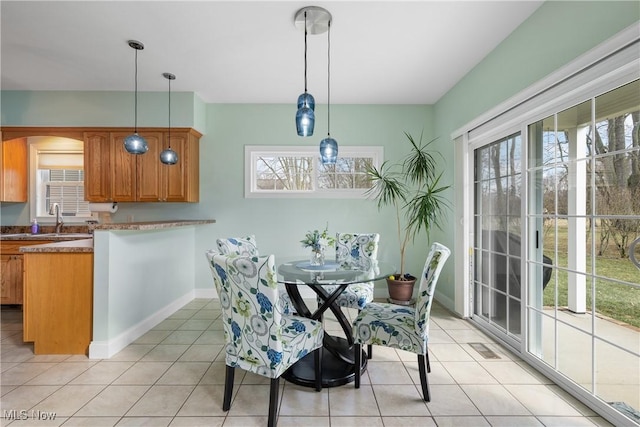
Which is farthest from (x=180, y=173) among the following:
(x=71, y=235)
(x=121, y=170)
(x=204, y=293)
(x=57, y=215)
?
(x=57, y=215)

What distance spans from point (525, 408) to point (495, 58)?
2792 millimetres

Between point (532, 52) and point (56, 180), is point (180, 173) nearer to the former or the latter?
point (56, 180)

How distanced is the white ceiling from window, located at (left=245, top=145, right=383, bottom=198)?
2.62 ft

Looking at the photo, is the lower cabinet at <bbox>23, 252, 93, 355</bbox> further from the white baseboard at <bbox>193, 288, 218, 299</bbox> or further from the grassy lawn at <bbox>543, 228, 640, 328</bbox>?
the grassy lawn at <bbox>543, 228, 640, 328</bbox>

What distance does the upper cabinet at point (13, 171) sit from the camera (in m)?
3.92

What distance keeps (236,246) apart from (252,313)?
4.16ft

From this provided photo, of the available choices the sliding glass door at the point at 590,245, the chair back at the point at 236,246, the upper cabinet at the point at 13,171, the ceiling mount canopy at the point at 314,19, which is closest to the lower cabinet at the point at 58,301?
the chair back at the point at 236,246

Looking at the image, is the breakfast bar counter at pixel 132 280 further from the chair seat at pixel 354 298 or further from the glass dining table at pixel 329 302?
the chair seat at pixel 354 298

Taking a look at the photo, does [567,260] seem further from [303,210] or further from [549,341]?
[303,210]

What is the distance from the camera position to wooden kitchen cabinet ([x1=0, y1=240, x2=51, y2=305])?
11.6ft

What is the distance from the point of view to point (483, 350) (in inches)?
104

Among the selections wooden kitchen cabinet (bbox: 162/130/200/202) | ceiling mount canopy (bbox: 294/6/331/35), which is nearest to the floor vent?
ceiling mount canopy (bbox: 294/6/331/35)

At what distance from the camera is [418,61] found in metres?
3.01

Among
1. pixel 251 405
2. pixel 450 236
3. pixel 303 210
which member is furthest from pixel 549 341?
pixel 303 210
